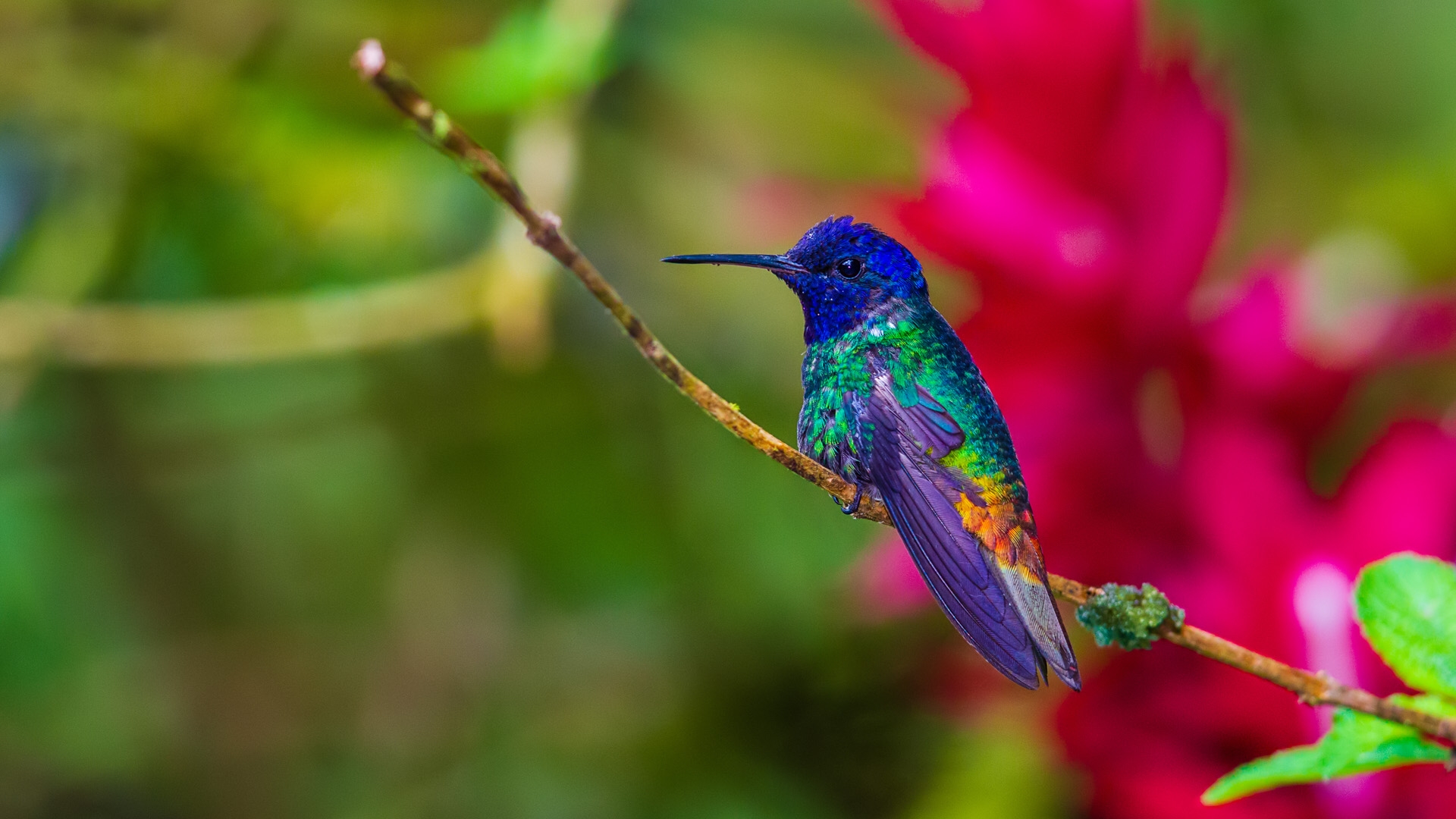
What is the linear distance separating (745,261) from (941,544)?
0.34 feet

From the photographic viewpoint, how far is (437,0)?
5.49 ft

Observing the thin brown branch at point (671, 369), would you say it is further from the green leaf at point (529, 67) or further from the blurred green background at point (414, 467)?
the blurred green background at point (414, 467)

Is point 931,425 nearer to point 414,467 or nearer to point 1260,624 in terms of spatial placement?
point 1260,624

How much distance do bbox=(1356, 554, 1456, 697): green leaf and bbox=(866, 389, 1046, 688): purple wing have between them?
14 cm

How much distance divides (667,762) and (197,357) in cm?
68

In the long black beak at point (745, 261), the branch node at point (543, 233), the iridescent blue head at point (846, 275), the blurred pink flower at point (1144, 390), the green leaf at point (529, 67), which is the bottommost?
the branch node at point (543, 233)

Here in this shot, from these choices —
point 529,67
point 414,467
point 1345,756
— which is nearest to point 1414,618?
point 1345,756

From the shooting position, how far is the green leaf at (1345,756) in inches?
15.0

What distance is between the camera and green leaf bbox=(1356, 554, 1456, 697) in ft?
1.33

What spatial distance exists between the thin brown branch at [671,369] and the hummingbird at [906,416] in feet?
0.06

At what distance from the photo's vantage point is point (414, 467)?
1.61m

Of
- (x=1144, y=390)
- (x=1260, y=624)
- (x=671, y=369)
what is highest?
(x=1144, y=390)

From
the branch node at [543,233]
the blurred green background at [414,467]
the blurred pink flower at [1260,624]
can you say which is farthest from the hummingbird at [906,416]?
the blurred green background at [414,467]

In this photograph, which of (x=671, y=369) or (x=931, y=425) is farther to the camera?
(x=931, y=425)
